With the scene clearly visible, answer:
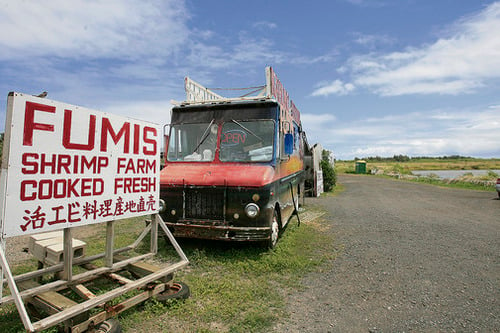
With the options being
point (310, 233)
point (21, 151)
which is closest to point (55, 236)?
point (21, 151)

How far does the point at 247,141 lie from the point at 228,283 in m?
2.71

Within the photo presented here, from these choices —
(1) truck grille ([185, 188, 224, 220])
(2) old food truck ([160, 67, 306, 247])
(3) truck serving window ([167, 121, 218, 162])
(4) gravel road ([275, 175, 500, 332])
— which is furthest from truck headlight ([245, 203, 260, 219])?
(3) truck serving window ([167, 121, 218, 162])

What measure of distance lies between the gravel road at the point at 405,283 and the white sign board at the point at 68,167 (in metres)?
2.35

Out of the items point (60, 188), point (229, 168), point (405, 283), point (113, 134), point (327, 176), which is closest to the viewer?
point (60, 188)

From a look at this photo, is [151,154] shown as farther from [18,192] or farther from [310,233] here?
[310,233]

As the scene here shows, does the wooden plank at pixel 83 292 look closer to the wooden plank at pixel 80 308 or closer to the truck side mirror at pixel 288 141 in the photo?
the wooden plank at pixel 80 308

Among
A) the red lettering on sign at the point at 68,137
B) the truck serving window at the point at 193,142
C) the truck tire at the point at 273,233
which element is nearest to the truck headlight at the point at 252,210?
the truck tire at the point at 273,233

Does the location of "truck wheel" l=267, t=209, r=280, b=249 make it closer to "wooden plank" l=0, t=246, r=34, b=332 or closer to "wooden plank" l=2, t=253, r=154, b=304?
"wooden plank" l=2, t=253, r=154, b=304

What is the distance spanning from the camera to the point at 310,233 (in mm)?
7184

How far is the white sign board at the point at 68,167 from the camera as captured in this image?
240 centimetres

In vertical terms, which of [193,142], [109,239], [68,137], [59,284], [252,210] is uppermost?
[193,142]

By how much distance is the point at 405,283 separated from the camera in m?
4.30

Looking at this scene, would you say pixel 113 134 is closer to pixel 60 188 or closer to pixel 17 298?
pixel 60 188

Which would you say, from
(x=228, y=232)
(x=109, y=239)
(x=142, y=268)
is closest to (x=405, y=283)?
(x=228, y=232)
